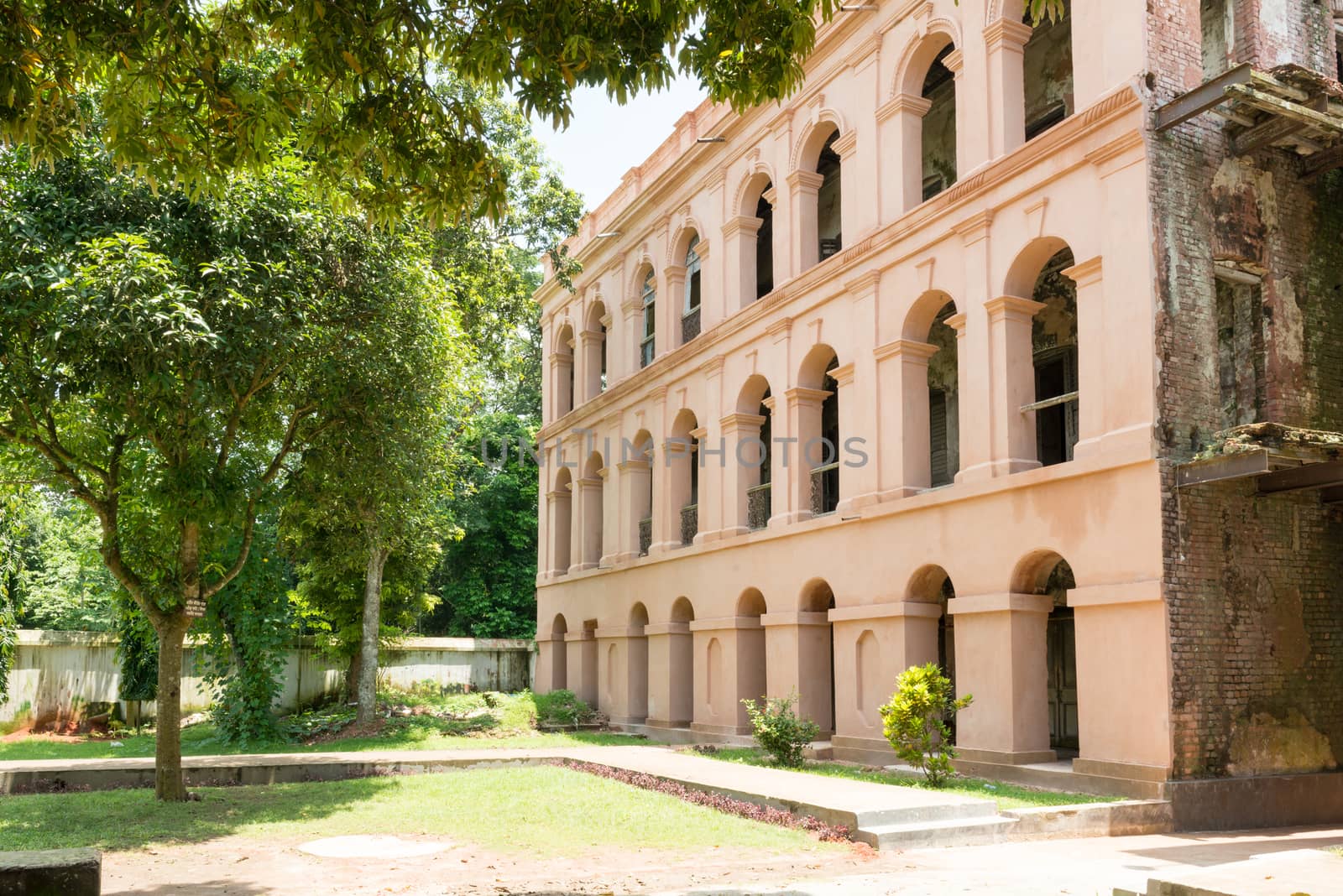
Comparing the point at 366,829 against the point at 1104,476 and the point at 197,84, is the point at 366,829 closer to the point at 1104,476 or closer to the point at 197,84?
the point at 197,84

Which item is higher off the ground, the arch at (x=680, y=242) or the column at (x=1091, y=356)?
the arch at (x=680, y=242)

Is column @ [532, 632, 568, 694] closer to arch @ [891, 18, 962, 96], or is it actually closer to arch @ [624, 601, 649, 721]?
arch @ [624, 601, 649, 721]

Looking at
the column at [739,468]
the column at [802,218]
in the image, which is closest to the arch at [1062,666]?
the column at [739,468]

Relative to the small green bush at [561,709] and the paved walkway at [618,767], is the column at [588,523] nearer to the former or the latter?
the small green bush at [561,709]

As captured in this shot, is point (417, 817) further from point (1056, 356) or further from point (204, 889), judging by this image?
point (1056, 356)

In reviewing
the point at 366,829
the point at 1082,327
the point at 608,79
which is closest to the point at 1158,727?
the point at 1082,327

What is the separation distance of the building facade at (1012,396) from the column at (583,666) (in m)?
3.45

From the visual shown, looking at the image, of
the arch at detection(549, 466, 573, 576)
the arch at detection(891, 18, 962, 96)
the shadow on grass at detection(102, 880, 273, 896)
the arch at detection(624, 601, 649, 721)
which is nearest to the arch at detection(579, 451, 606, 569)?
the arch at detection(549, 466, 573, 576)

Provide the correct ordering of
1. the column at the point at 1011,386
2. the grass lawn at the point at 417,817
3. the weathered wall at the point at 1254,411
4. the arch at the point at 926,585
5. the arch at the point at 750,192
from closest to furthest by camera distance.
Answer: the grass lawn at the point at 417,817, the weathered wall at the point at 1254,411, the column at the point at 1011,386, the arch at the point at 926,585, the arch at the point at 750,192

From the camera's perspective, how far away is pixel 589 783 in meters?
14.1

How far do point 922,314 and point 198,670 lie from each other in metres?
16.0

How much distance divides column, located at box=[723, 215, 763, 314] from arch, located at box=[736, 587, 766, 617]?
5176 mm

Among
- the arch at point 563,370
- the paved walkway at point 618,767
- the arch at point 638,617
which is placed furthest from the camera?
the arch at point 563,370

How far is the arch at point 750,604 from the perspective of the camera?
810 inches
